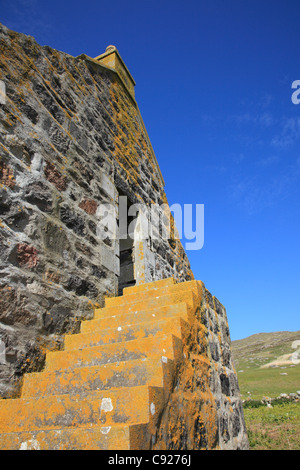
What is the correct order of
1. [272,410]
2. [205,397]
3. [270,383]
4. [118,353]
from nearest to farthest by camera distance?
1. [118,353]
2. [205,397]
3. [272,410]
4. [270,383]

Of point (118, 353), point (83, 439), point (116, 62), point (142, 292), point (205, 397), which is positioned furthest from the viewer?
point (116, 62)

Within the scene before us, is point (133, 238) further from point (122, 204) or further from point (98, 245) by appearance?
point (98, 245)

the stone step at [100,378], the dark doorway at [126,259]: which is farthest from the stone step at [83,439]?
Result: the dark doorway at [126,259]

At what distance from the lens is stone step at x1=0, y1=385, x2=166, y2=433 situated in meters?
1.55

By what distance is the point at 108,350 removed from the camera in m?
2.25

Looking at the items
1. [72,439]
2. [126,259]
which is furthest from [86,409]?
[126,259]

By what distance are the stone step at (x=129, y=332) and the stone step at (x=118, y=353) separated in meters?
0.17

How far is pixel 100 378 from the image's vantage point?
1980mm

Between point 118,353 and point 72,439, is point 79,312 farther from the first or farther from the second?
point 72,439

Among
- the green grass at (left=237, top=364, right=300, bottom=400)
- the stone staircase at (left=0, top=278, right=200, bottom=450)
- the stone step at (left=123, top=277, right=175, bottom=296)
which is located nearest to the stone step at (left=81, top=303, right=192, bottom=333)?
the stone staircase at (left=0, top=278, right=200, bottom=450)

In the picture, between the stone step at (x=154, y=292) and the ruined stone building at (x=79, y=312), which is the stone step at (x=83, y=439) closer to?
the ruined stone building at (x=79, y=312)

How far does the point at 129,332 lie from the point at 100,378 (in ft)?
1.67
